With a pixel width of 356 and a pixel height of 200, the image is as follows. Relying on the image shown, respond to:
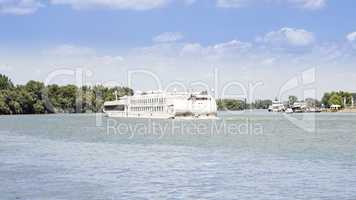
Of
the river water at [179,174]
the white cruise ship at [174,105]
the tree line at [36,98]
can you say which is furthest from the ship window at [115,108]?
the river water at [179,174]

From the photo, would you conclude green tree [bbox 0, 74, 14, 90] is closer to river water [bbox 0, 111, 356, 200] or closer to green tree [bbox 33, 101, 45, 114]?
green tree [bbox 33, 101, 45, 114]

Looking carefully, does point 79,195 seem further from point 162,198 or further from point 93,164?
point 93,164

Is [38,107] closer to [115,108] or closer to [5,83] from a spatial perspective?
[5,83]

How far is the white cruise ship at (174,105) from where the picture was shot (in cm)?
10306

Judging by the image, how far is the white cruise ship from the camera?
338 ft

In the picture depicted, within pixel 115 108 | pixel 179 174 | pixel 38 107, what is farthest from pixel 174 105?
pixel 38 107

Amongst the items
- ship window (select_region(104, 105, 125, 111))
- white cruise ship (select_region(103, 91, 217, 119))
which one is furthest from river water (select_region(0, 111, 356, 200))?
ship window (select_region(104, 105, 125, 111))

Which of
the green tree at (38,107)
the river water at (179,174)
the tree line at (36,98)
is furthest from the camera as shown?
the green tree at (38,107)

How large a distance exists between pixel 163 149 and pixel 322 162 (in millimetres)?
11821

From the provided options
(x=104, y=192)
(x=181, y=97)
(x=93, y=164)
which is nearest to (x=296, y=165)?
(x=93, y=164)

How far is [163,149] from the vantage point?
3781cm

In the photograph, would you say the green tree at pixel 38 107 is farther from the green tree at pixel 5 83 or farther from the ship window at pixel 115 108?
the ship window at pixel 115 108

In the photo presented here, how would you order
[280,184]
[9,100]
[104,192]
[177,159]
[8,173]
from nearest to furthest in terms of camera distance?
[104,192], [280,184], [8,173], [177,159], [9,100]

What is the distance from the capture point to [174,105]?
341ft
